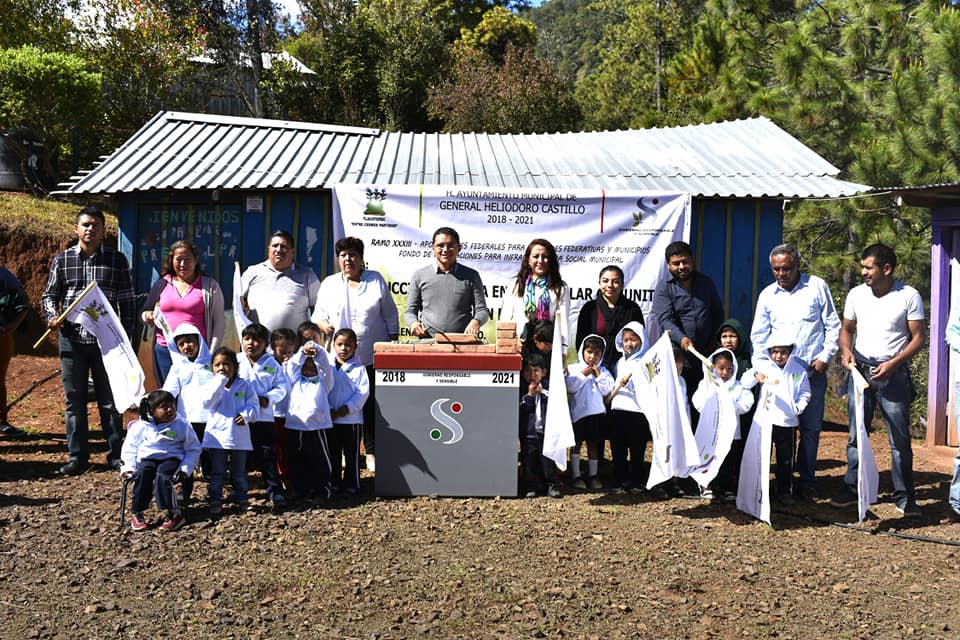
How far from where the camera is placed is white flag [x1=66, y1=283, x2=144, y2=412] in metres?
6.70

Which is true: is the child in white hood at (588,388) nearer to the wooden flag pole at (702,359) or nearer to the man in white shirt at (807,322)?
the wooden flag pole at (702,359)

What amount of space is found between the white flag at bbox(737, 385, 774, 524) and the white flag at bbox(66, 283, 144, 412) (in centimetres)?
409

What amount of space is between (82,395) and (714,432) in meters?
4.44

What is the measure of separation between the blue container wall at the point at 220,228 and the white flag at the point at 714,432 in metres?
3.85

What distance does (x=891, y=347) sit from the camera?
6.29m

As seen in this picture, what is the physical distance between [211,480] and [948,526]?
469cm

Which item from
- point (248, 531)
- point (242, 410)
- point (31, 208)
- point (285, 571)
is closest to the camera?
point (285, 571)

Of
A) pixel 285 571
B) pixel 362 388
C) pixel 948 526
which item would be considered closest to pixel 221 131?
pixel 362 388

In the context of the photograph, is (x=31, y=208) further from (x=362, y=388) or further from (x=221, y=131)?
(x=362, y=388)

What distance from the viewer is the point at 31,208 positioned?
48.0ft

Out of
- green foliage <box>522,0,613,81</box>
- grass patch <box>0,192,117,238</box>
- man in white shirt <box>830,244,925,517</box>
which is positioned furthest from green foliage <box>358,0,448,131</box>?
green foliage <box>522,0,613,81</box>

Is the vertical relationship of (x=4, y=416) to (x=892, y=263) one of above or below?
below

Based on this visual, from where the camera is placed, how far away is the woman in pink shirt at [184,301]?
666 centimetres

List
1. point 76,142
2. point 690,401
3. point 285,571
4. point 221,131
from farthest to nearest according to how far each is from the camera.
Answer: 1. point 76,142
2. point 221,131
3. point 690,401
4. point 285,571
